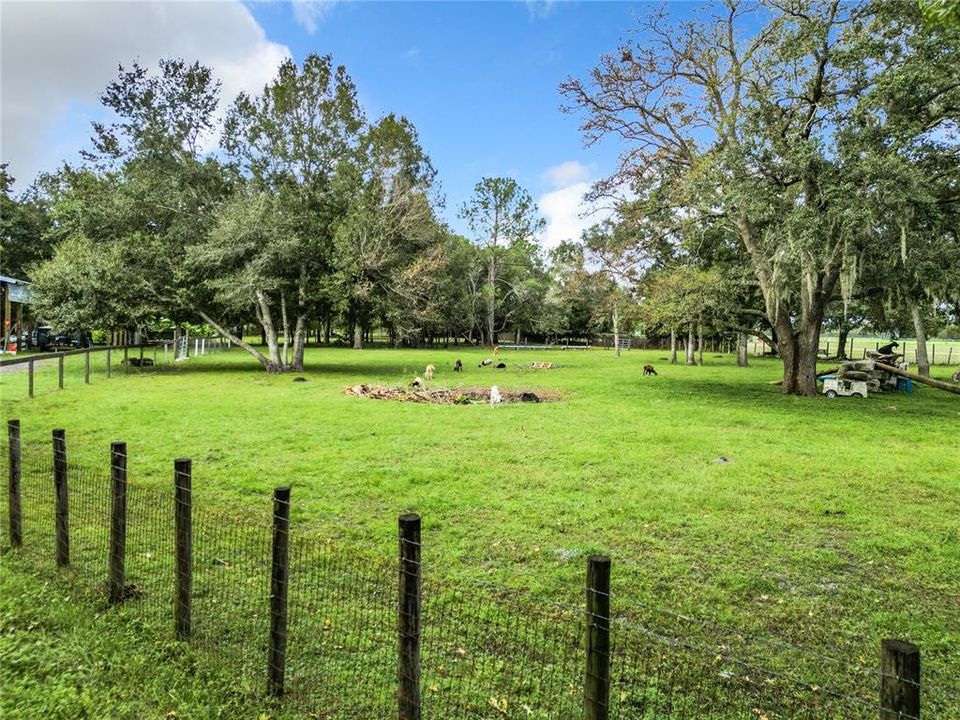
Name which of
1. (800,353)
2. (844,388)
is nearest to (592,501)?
(800,353)

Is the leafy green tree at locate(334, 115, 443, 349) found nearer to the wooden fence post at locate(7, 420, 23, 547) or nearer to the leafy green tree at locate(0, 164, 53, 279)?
the wooden fence post at locate(7, 420, 23, 547)

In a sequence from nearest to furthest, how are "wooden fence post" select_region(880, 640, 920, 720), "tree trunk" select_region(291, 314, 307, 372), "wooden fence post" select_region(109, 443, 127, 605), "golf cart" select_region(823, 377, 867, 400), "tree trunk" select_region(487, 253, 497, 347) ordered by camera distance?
"wooden fence post" select_region(880, 640, 920, 720) → "wooden fence post" select_region(109, 443, 127, 605) → "golf cart" select_region(823, 377, 867, 400) → "tree trunk" select_region(291, 314, 307, 372) → "tree trunk" select_region(487, 253, 497, 347)

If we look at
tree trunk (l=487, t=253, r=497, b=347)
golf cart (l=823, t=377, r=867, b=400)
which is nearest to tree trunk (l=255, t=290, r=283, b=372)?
golf cart (l=823, t=377, r=867, b=400)

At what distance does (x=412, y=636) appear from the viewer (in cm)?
290

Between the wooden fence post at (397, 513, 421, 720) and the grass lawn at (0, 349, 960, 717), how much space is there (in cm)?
112

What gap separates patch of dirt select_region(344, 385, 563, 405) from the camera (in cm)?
1577

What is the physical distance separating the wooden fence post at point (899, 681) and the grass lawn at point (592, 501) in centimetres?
90

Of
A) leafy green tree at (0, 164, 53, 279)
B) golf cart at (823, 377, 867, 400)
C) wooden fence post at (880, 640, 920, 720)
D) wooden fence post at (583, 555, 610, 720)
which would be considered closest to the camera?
wooden fence post at (880, 640, 920, 720)

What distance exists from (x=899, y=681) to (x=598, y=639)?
1.07 meters

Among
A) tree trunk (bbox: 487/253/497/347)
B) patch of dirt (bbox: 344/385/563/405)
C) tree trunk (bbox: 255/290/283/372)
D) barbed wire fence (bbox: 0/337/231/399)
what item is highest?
tree trunk (bbox: 487/253/497/347)

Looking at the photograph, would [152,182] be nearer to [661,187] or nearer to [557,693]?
[661,187]

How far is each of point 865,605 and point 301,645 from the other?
4123 mm

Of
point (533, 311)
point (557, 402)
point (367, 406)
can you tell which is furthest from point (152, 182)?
point (533, 311)

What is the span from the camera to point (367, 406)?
14086mm
